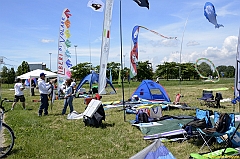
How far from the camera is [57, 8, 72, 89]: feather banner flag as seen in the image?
38.6ft

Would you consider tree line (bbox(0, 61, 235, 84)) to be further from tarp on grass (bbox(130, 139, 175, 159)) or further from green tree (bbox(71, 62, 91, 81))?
tarp on grass (bbox(130, 139, 175, 159))

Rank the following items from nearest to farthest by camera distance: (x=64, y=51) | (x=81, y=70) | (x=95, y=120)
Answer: (x=95, y=120)
(x=64, y=51)
(x=81, y=70)

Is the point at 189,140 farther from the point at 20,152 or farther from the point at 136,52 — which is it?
the point at 136,52

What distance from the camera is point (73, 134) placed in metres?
7.17

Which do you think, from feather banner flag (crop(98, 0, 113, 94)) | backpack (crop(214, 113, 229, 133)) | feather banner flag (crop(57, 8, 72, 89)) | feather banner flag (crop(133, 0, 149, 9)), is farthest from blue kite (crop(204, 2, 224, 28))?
feather banner flag (crop(57, 8, 72, 89))

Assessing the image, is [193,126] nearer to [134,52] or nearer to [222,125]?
[222,125]

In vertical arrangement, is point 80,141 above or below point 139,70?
below

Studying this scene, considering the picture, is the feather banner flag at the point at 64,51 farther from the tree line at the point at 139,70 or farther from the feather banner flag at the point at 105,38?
the tree line at the point at 139,70

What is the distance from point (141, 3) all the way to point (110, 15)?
117 cm

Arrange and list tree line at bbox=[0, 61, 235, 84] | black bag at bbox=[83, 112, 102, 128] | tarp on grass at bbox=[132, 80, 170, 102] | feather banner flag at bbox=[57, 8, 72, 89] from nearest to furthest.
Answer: black bag at bbox=[83, 112, 102, 128] → feather banner flag at bbox=[57, 8, 72, 89] → tarp on grass at bbox=[132, 80, 170, 102] → tree line at bbox=[0, 61, 235, 84]

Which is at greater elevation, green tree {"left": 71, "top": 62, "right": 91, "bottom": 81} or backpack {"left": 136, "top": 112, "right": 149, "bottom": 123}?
green tree {"left": 71, "top": 62, "right": 91, "bottom": 81}

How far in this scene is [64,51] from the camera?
11.9 meters

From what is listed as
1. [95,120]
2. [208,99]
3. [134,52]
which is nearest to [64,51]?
[134,52]

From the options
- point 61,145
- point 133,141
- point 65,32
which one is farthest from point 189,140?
point 65,32
